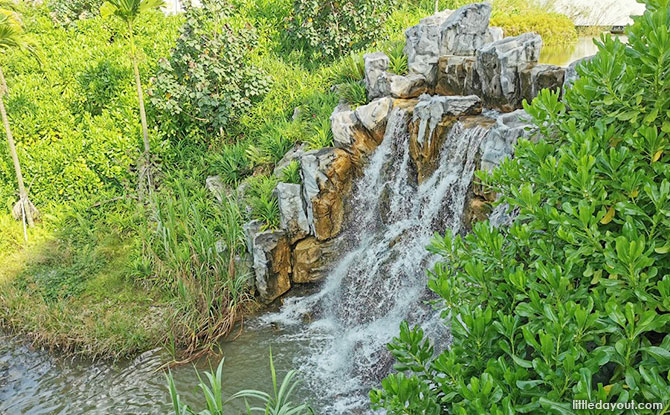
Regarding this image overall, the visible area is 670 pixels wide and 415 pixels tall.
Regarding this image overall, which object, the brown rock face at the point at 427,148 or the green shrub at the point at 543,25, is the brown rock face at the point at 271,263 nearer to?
the brown rock face at the point at 427,148

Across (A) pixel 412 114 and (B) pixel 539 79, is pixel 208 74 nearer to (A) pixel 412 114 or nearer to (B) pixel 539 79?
(A) pixel 412 114

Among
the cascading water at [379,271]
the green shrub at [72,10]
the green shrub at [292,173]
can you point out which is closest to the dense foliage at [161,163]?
the green shrub at [292,173]

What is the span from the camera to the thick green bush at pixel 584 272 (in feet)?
6.19

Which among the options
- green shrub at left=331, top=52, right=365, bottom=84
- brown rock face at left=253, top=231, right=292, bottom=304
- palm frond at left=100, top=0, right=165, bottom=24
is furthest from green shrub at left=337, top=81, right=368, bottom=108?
palm frond at left=100, top=0, right=165, bottom=24

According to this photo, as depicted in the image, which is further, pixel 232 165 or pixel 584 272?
pixel 232 165

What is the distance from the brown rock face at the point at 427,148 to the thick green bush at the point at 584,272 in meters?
4.41

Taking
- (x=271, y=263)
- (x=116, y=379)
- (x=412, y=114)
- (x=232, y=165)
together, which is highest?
(x=412, y=114)

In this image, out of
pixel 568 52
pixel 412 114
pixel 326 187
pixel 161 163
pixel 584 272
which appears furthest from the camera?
pixel 568 52

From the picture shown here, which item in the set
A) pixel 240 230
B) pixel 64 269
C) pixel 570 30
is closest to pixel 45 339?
pixel 64 269

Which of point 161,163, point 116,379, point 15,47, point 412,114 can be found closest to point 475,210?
point 412,114

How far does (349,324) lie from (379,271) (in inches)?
35.4

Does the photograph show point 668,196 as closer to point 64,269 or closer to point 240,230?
point 240,230

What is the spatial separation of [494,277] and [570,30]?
43.5ft

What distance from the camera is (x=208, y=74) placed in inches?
376
